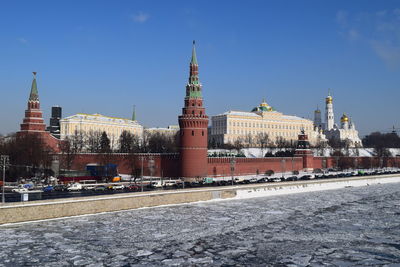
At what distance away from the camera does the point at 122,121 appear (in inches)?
4850

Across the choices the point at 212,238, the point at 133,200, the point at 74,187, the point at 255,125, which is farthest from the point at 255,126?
the point at 212,238

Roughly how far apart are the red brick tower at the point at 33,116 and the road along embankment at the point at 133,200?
108 feet

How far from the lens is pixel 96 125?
368 feet

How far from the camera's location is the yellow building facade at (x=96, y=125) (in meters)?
106

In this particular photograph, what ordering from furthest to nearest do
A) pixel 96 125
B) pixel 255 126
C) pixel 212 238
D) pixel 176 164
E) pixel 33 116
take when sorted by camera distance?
pixel 255 126 → pixel 96 125 → pixel 33 116 → pixel 176 164 → pixel 212 238

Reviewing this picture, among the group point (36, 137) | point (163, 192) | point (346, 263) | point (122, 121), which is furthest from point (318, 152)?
point (346, 263)

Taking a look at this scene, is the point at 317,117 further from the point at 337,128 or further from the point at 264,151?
the point at 264,151

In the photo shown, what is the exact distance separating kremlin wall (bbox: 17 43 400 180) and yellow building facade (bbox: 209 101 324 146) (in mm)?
40784

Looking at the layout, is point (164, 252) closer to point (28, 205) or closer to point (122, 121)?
point (28, 205)

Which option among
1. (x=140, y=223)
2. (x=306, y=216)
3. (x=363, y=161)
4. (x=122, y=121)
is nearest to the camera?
(x=140, y=223)

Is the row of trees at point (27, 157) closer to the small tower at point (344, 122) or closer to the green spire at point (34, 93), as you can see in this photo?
the green spire at point (34, 93)

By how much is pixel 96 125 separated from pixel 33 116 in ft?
154

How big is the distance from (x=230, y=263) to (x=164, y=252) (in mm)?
3426

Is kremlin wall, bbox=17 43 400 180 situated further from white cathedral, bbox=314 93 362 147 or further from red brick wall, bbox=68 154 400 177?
white cathedral, bbox=314 93 362 147
